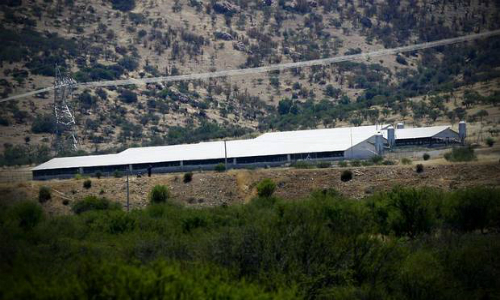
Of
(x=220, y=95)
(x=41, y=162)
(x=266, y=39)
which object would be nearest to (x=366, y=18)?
(x=266, y=39)

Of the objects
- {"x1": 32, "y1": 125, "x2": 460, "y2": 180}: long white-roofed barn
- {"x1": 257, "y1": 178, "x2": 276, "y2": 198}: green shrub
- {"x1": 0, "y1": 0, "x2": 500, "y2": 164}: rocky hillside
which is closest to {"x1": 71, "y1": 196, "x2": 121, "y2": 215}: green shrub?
{"x1": 257, "y1": 178, "x2": 276, "y2": 198}: green shrub

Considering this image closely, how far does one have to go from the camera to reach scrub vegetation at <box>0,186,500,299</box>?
1407 inches

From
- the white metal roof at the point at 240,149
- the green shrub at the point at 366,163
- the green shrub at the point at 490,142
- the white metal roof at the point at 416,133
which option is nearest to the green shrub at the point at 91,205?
the white metal roof at the point at 240,149

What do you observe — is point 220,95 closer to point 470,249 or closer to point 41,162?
point 41,162

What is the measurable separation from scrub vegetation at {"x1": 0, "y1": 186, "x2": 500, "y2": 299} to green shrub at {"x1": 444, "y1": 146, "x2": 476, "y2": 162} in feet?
44.5

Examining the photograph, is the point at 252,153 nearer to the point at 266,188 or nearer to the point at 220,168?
the point at 220,168

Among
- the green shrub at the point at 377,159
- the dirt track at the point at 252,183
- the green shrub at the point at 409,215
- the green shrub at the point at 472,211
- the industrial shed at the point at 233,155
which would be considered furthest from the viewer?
the industrial shed at the point at 233,155

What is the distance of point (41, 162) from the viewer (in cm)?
10581

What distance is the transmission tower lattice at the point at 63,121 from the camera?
112812 mm

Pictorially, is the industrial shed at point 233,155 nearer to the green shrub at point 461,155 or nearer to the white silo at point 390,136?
the white silo at point 390,136

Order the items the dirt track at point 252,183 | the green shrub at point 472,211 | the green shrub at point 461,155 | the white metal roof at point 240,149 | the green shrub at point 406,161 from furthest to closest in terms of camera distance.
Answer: the white metal roof at point 240,149
the green shrub at point 406,161
the green shrub at point 461,155
the dirt track at point 252,183
the green shrub at point 472,211

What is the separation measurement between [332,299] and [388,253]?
7027mm

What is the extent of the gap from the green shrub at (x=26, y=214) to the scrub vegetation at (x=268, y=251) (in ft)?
0.38

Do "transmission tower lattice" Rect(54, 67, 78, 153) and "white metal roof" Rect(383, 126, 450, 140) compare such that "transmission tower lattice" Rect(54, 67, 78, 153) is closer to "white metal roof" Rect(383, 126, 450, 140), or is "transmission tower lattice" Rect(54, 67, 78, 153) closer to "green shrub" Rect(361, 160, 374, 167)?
"white metal roof" Rect(383, 126, 450, 140)
